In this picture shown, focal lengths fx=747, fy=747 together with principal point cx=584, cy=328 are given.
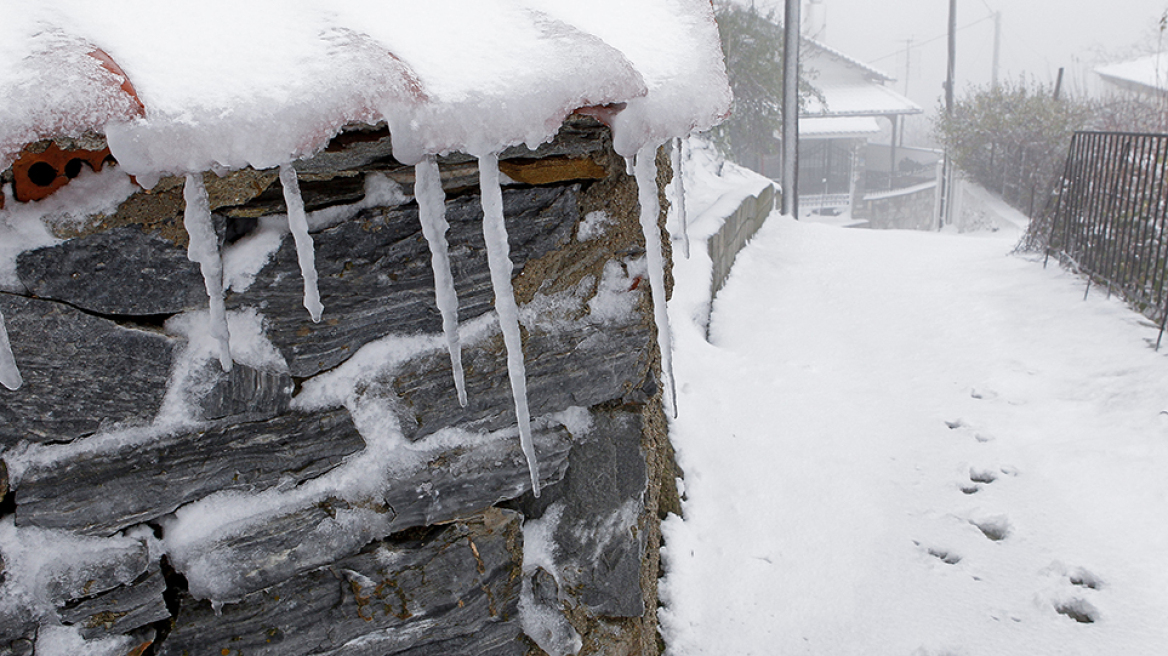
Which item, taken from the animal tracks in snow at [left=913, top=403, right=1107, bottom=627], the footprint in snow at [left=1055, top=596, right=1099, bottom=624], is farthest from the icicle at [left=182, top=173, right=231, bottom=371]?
the footprint in snow at [left=1055, top=596, right=1099, bottom=624]

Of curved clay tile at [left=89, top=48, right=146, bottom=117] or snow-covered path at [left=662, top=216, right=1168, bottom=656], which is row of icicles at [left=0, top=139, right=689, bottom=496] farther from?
snow-covered path at [left=662, top=216, right=1168, bottom=656]

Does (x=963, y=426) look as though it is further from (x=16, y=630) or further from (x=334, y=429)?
(x=16, y=630)

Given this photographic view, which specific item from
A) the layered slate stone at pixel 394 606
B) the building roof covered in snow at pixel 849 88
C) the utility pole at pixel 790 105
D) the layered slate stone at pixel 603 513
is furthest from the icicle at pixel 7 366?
the building roof covered in snow at pixel 849 88

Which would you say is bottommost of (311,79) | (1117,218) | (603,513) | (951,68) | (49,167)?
(1117,218)

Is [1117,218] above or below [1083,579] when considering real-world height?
above

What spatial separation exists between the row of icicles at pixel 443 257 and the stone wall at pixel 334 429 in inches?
2.4

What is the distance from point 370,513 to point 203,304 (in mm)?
534

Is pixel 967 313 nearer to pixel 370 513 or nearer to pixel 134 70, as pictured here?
pixel 370 513

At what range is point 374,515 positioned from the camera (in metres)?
1.56

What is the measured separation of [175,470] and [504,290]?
27.2 inches

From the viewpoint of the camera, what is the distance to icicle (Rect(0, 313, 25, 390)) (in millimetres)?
1163

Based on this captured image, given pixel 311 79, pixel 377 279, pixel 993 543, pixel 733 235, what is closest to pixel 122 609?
pixel 377 279

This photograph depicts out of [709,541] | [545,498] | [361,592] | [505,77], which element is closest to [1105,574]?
[709,541]

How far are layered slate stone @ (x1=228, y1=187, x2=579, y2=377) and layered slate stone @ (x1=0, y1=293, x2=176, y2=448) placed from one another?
18 cm
